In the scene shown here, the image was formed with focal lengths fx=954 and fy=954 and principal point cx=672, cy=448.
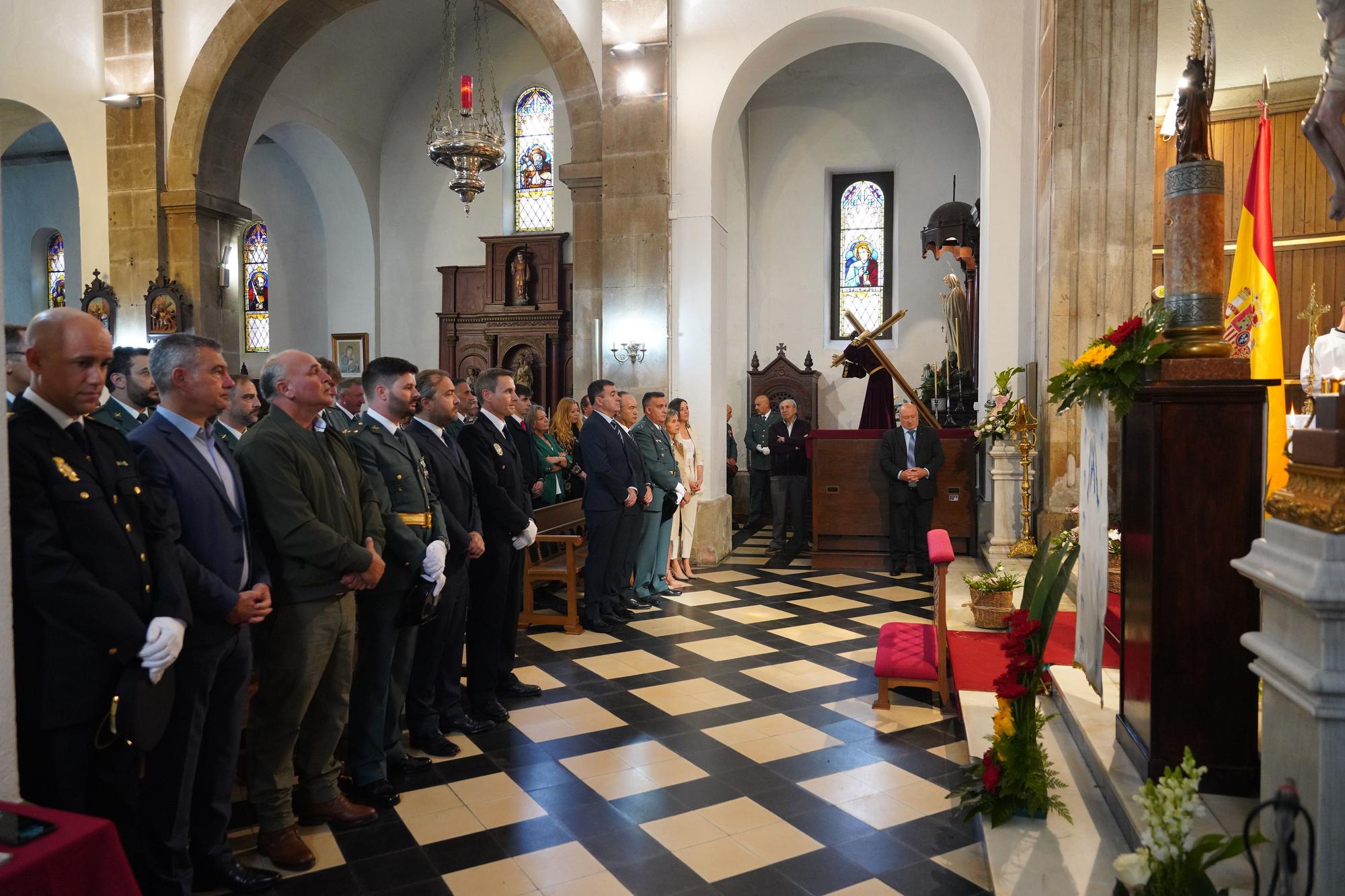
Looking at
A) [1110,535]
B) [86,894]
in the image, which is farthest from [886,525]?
[86,894]

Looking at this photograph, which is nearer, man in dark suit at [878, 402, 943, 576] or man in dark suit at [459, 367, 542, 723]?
man in dark suit at [459, 367, 542, 723]

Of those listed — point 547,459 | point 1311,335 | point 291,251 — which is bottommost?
point 547,459

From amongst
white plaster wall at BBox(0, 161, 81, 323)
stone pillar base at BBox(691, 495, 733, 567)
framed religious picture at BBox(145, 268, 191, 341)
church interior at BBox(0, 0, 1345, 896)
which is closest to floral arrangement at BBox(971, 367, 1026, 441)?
church interior at BBox(0, 0, 1345, 896)

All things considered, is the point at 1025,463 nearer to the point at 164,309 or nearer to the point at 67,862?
the point at 67,862

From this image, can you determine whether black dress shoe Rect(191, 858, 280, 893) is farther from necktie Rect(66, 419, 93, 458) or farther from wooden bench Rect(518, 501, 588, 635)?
wooden bench Rect(518, 501, 588, 635)

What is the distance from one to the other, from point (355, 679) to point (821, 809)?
1.83m

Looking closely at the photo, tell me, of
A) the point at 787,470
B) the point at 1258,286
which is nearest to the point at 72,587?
the point at 1258,286

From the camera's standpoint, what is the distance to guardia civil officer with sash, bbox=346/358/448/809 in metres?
3.64

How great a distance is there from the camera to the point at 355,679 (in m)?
3.64

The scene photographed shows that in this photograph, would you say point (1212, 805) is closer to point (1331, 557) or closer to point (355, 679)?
point (1331, 557)

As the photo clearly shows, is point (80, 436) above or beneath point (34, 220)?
beneath

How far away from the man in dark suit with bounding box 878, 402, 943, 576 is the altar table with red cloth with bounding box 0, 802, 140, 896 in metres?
7.59

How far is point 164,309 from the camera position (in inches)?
416

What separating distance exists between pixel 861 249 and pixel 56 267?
13.3 meters
